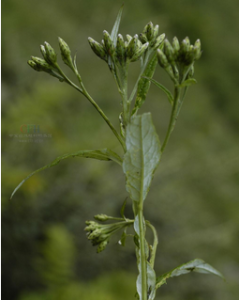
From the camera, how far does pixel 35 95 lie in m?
1.01

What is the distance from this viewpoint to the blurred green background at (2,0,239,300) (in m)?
0.84

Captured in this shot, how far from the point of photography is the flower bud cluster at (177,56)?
207mm

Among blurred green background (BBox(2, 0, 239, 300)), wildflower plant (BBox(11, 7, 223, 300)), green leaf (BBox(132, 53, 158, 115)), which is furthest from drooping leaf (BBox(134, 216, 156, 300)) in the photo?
blurred green background (BBox(2, 0, 239, 300))

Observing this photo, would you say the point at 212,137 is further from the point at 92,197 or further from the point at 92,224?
the point at 92,224

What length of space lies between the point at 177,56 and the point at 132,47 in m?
0.04

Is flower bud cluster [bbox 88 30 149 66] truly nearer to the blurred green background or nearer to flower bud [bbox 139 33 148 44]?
flower bud [bbox 139 33 148 44]

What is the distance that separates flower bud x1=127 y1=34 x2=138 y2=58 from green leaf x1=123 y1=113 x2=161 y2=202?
0.23 ft

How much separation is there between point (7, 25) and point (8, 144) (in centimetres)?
63

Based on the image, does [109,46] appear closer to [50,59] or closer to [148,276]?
[50,59]

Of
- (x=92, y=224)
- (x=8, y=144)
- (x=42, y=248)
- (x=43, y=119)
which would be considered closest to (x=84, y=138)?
(x=43, y=119)

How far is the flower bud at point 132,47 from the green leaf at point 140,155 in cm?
7

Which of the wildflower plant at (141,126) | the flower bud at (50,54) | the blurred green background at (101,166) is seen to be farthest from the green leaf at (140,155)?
the blurred green background at (101,166)

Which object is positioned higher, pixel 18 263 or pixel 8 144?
pixel 8 144

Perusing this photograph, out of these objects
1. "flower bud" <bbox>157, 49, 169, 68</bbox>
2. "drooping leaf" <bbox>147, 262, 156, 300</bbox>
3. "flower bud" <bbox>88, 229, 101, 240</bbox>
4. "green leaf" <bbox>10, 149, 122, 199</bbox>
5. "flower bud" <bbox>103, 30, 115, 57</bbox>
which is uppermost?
"flower bud" <bbox>103, 30, 115, 57</bbox>
